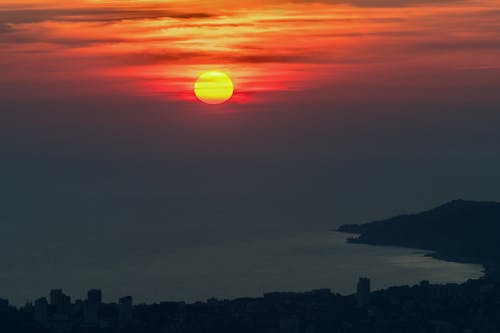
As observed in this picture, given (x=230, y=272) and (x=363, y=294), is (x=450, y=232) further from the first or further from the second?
(x=363, y=294)

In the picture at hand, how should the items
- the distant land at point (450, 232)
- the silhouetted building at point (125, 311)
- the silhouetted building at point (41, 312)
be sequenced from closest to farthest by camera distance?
the silhouetted building at point (125, 311) < the silhouetted building at point (41, 312) < the distant land at point (450, 232)

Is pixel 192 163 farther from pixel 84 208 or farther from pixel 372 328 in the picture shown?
pixel 372 328

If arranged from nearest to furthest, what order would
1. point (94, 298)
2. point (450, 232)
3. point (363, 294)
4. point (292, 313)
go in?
point (292, 313), point (94, 298), point (363, 294), point (450, 232)

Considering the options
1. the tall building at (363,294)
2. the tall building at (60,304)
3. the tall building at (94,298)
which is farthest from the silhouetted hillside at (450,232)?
the tall building at (60,304)

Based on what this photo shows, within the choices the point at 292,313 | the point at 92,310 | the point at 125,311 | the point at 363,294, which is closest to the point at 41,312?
the point at 92,310

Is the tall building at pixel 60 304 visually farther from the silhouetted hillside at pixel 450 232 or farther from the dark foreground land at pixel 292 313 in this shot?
the silhouetted hillside at pixel 450 232

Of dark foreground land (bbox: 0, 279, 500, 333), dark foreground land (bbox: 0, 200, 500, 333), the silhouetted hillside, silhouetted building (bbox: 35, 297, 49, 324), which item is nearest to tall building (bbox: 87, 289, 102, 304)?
dark foreground land (bbox: 0, 200, 500, 333)
